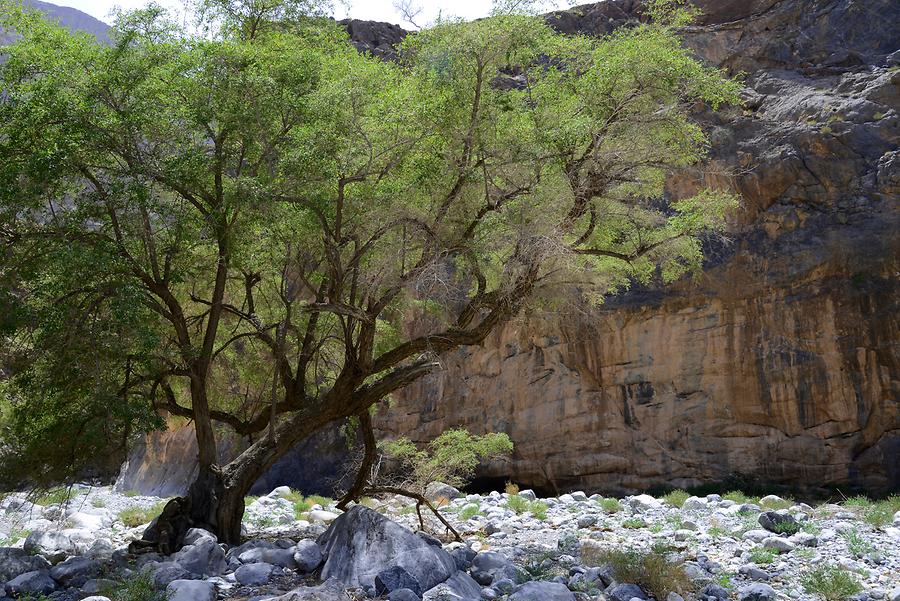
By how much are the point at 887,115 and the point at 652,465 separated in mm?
10930

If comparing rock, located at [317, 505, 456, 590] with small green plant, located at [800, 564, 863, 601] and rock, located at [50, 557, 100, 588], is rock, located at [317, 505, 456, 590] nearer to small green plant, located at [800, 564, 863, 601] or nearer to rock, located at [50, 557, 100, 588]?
rock, located at [50, 557, 100, 588]

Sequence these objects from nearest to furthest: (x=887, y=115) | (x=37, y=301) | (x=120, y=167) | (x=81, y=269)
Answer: (x=81, y=269) < (x=37, y=301) < (x=120, y=167) < (x=887, y=115)

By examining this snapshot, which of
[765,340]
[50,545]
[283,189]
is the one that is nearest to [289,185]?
[283,189]

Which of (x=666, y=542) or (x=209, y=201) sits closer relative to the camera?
(x=209, y=201)

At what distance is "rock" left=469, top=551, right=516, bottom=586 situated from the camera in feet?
26.4

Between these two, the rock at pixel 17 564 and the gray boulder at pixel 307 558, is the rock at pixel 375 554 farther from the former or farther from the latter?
the rock at pixel 17 564

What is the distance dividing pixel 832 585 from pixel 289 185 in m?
6.86

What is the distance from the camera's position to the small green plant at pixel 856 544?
887 cm

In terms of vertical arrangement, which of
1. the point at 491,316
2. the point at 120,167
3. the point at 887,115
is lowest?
the point at 491,316

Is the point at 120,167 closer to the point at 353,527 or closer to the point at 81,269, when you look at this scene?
the point at 81,269

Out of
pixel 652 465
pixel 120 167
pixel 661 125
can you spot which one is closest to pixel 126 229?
pixel 120 167

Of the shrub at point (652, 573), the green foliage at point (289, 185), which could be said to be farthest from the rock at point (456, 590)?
the green foliage at point (289, 185)

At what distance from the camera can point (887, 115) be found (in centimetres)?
1986

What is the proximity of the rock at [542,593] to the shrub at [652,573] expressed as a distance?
0.90 metres
